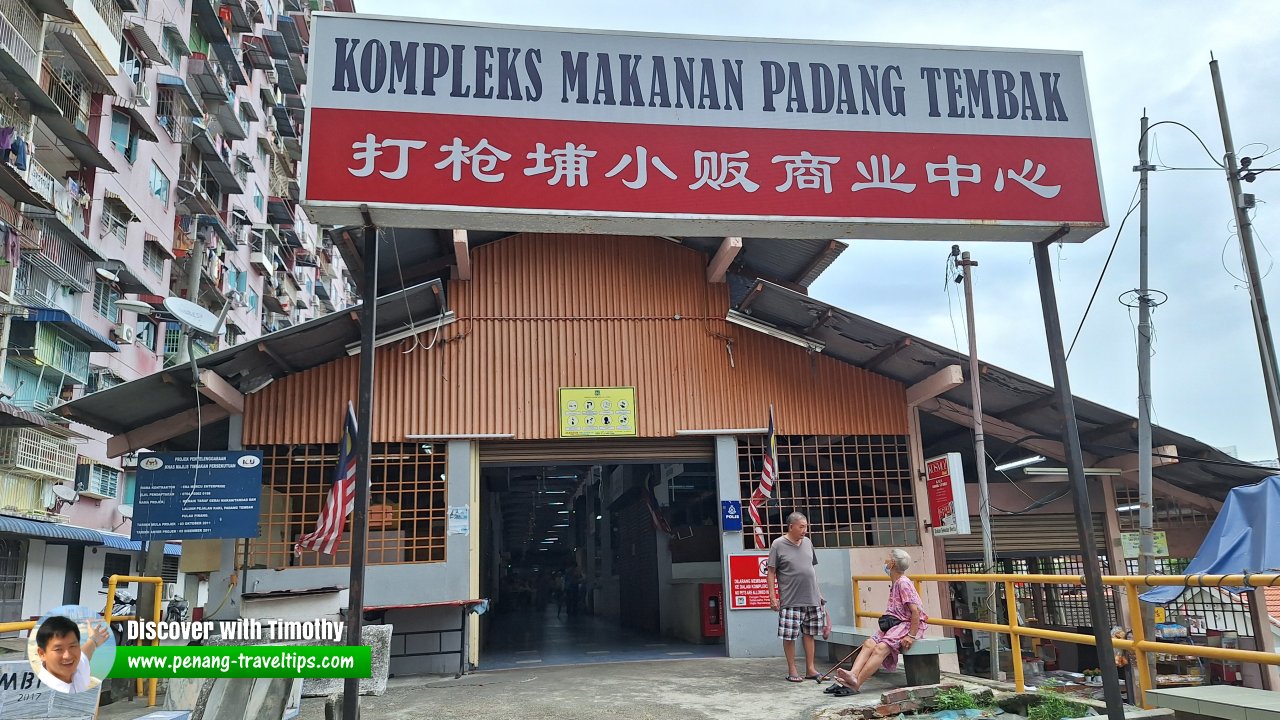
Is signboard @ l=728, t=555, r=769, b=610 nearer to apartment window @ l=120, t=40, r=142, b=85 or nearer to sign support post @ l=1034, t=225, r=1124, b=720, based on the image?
sign support post @ l=1034, t=225, r=1124, b=720

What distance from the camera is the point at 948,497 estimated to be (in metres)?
11.7

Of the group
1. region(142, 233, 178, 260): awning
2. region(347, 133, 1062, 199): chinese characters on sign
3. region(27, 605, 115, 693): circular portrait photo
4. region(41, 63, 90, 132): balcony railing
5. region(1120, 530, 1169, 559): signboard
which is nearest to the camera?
region(27, 605, 115, 693): circular portrait photo

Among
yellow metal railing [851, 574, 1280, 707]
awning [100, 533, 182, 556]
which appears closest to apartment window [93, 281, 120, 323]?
awning [100, 533, 182, 556]

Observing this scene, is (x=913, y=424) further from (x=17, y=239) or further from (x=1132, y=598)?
(x=17, y=239)

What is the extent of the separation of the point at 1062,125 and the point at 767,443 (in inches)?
282

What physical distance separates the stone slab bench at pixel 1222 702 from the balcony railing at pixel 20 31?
2452 centimetres

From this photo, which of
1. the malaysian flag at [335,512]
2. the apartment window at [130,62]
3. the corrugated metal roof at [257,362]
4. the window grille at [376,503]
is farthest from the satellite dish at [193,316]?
the apartment window at [130,62]

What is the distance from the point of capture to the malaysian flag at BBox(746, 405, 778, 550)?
38.1ft

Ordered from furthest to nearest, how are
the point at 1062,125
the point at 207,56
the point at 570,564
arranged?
the point at 570,564, the point at 207,56, the point at 1062,125

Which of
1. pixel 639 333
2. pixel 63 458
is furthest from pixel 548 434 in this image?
pixel 63 458

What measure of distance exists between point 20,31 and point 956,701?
2478cm

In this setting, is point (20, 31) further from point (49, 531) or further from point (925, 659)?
point (925, 659)

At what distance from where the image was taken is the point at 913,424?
500 inches

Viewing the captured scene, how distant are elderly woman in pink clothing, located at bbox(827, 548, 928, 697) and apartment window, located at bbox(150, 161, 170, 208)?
29324 millimetres
